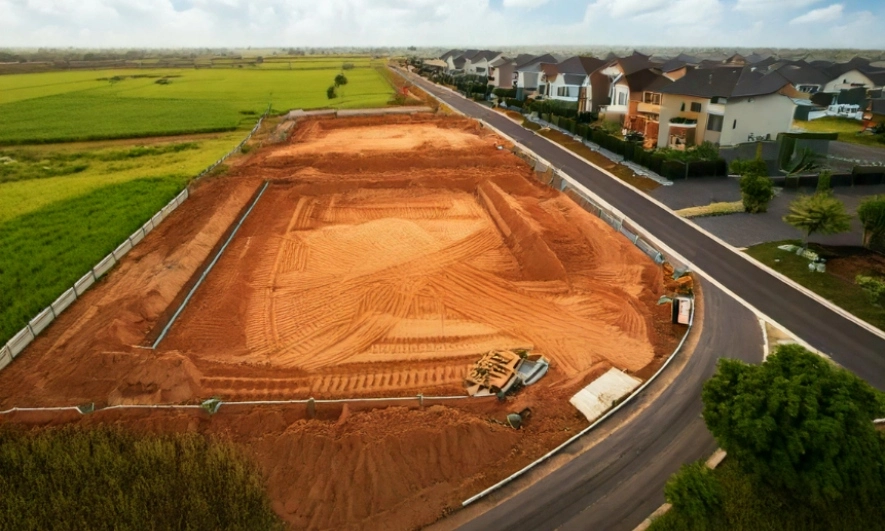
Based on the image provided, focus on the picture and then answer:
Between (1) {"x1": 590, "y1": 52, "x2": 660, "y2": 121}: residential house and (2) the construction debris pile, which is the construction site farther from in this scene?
(1) {"x1": 590, "y1": 52, "x2": 660, "y2": 121}: residential house

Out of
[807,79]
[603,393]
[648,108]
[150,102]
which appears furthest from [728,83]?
[150,102]

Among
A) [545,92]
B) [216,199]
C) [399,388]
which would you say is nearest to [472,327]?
[399,388]

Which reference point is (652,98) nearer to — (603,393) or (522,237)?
(522,237)

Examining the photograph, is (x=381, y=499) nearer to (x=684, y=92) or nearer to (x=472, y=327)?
(x=472, y=327)

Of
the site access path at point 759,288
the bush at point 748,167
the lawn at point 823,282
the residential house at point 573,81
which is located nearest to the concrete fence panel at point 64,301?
the site access path at point 759,288

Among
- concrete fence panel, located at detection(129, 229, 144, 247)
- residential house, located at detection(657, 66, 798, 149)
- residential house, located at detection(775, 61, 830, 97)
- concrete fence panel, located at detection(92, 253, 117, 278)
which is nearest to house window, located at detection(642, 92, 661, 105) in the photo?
residential house, located at detection(657, 66, 798, 149)

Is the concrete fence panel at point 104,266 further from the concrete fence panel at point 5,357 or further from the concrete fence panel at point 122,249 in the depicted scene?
the concrete fence panel at point 5,357
